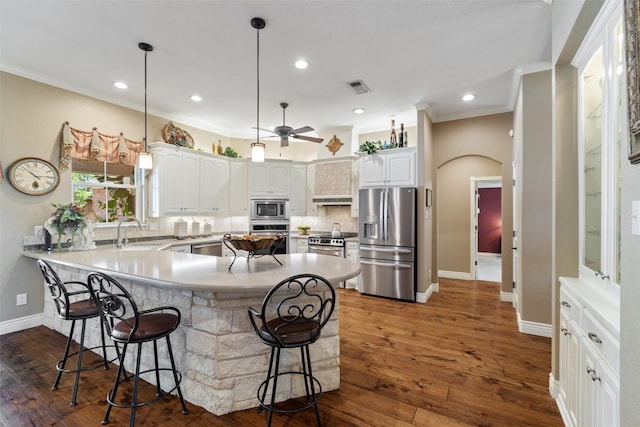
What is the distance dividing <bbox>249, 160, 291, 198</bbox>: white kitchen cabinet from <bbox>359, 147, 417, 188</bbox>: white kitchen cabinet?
1555 millimetres

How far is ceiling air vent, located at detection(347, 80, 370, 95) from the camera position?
149 inches

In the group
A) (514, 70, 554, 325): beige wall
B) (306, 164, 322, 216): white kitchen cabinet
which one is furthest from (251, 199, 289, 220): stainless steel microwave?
(514, 70, 554, 325): beige wall

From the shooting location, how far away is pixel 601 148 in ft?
5.83

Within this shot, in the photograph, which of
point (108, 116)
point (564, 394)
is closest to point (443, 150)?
point (564, 394)

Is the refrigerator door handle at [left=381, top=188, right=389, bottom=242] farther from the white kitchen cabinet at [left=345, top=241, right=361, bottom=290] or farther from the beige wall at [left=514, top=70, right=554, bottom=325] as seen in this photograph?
the beige wall at [left=514, top=70, right=554, bottom=325]

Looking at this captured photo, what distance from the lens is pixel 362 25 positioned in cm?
262

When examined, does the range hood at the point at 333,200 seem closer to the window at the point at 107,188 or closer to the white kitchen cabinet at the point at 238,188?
the white kitchen cabinet at the point at 238,188

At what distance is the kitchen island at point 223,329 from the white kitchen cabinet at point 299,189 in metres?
3.60

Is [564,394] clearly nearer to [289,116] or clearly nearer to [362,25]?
[362,25]

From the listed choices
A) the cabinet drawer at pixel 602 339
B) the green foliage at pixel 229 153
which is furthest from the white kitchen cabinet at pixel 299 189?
the cabinet drawer at pixel 602 339

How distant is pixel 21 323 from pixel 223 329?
3212mm

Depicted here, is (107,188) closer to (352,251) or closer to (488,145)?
(352,251)

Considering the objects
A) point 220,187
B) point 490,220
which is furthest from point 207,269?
point 490,220

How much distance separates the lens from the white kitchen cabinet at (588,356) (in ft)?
4.23
